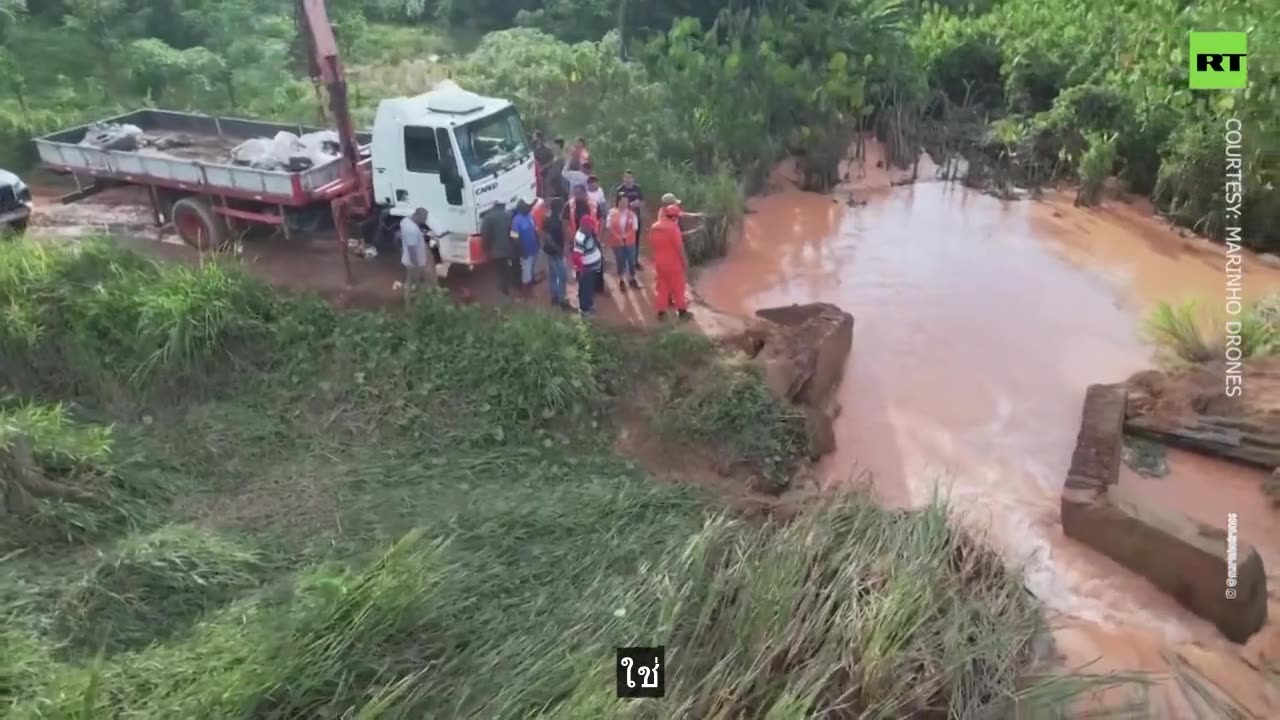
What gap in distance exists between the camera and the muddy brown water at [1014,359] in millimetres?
7195

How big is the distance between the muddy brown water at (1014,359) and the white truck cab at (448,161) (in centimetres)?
293

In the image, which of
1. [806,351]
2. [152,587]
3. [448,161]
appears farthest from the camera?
[448,161]

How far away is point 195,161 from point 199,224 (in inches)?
30.1

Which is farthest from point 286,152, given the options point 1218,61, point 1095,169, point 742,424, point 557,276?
point 1218,61

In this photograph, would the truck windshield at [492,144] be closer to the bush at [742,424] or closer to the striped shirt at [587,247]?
the striped shirt at [587,247]

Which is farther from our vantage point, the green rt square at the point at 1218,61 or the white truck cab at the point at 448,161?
the green rt square at the point at 1218,61

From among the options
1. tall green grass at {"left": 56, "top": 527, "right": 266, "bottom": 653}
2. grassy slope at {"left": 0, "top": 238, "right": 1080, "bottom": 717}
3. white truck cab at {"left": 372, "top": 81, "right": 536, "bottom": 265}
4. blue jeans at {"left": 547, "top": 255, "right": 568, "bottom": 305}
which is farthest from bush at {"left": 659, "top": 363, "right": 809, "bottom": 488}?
tall green grass at {"left": 56, "top": 527, "right": 266, "bottom": 653}

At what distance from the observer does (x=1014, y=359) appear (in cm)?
1047

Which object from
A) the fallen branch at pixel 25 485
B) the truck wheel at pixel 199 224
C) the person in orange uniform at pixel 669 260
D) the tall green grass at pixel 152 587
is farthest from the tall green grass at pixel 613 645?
the truck wheel at pixel 199 224

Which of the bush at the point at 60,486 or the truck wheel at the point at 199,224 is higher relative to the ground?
the truck wheel at the point at 199,224

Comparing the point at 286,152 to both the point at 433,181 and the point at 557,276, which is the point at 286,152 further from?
the point at 557,276

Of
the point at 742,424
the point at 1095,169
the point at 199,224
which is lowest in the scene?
the point at 742,424

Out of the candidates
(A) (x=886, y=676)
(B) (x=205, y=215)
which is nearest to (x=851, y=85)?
(B) (x=205, y=215)

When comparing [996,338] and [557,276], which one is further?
[996,338]
